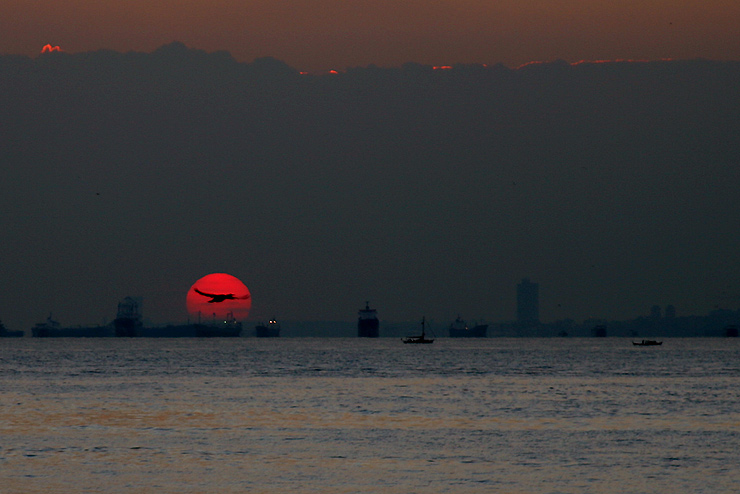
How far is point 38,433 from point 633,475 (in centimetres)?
3928

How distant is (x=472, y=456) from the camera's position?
56.7 meters

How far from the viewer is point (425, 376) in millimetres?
157500

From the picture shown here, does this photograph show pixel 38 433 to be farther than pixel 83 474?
Yes

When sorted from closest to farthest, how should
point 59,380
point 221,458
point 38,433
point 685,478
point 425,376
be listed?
point 685,478, point 221,458, point 38,433, point 59,380, point 425,376

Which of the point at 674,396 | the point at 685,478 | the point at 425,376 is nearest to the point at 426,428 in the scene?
the point at 685,478

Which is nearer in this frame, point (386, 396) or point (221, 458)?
point (221, 458)

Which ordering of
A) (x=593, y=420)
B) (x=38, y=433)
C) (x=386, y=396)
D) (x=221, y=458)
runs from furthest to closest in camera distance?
1. (x=386, y=396)
2. (x=593, y=420)
3. (x=38, y=433)
4. (x=221, y=458)

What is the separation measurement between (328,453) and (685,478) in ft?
64.7

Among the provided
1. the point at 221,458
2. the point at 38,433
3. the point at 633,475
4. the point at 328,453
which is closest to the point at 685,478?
the point at 633,475

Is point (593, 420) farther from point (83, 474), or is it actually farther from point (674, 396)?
point (83, 474)

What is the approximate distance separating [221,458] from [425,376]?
341 ft

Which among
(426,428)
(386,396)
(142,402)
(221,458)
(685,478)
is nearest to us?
(685,478)

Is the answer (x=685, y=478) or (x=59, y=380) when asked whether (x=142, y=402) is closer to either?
(x=59, y=380)

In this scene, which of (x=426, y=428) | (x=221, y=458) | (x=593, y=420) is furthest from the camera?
(x=593, y=420)
